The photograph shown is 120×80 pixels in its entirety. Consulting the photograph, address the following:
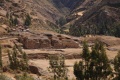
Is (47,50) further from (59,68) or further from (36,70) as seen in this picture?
(59,68)

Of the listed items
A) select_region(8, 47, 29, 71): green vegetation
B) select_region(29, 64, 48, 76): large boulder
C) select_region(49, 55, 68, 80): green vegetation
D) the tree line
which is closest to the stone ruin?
select_region(29, 64, 48, 76): large boulder

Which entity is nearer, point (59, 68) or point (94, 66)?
point (94, 66)

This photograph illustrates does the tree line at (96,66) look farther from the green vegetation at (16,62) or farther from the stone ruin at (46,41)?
the stone ruin at (46,41)

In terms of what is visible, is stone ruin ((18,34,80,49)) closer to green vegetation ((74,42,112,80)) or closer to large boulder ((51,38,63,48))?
large boulder ((51,38,63,48))

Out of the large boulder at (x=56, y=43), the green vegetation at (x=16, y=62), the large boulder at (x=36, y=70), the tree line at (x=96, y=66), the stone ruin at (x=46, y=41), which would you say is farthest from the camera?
the large boulder at (x=56, y=43)

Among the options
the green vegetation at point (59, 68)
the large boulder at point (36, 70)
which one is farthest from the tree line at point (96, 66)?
the large boulder at point (36, 70)

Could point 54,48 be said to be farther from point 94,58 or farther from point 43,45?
point 94,58

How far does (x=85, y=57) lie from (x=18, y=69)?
93.5 feet

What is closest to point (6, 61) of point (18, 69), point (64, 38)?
point (18, 69)

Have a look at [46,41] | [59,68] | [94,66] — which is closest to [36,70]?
[59,68]

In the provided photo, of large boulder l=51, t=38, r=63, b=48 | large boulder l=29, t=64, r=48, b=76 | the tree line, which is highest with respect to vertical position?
the tree line

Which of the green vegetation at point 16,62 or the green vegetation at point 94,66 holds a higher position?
the green vegetation at point 94,66

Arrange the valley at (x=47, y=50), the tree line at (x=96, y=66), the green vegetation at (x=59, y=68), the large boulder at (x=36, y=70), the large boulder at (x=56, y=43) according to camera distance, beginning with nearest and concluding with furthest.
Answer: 1. the tree line at (x=96, y=66)
2. the valley at (x=47, y=50)
3. the green vegetation at (x=59, y=68)
4. the large boulder at (x=36, y=70)
5. the large boulder at (x=56, y=43)

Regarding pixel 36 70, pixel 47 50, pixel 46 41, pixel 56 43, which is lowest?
pixel 36 70
